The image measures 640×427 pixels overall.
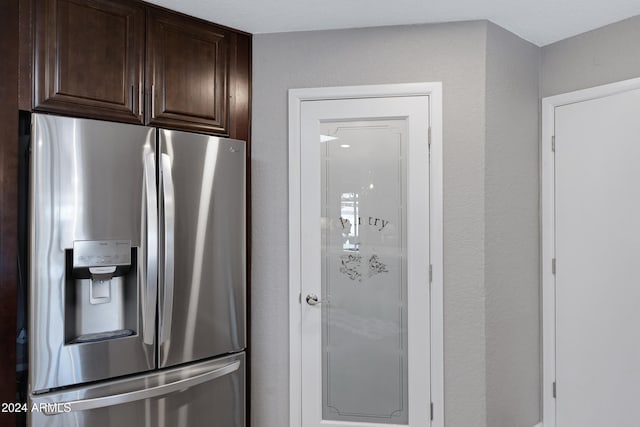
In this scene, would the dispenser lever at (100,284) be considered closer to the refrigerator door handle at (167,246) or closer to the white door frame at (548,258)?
the refrigerator door handle at (167,246)

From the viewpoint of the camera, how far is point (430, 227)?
2.29m

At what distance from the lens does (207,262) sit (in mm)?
2025

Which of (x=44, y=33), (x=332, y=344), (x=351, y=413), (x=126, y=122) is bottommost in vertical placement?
(x=351, y=413)

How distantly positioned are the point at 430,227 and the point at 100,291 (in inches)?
61.6

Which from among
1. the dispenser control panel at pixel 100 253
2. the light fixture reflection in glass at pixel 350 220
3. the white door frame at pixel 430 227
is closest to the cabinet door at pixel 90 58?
the dispenser control panel at pixel 100 253

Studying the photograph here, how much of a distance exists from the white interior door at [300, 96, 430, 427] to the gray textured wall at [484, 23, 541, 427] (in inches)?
13.9

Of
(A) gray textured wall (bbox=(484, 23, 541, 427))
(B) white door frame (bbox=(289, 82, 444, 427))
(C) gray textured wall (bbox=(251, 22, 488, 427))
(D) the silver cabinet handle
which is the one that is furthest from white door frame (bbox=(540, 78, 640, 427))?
(D) the silver cabinet handle

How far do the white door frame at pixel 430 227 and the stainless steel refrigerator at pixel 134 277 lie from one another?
32 centimetres

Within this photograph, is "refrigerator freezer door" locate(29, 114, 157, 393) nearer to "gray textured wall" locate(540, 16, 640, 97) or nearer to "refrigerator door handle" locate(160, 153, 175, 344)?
"refrigerator door handle" locate(160, 153, 175, 344)

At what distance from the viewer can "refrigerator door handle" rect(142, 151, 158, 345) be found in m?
1.84

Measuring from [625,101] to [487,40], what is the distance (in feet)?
2.50

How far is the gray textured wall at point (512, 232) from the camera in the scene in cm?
231

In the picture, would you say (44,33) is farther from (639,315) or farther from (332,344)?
(639,315)

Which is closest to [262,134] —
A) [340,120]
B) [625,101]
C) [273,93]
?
[273,93]
